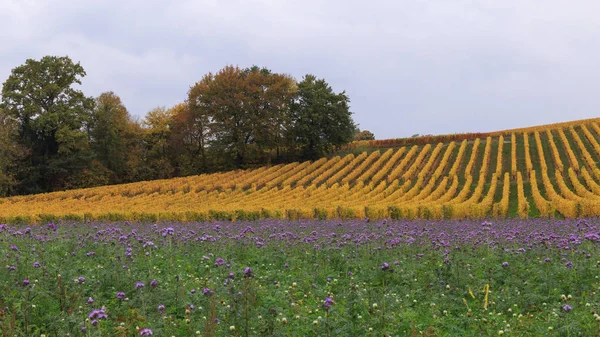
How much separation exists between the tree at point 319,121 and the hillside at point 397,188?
2.34 metres

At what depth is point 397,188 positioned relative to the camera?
3638 centimetres

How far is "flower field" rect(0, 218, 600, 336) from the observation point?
4.80 meters

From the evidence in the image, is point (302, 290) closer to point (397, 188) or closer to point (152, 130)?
point (397, 188)

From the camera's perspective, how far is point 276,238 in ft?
36.4

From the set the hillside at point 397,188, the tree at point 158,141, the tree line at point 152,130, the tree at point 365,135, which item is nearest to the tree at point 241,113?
the tree line at point 152,130

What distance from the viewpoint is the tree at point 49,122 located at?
47344mm

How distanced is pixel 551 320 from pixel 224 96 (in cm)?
4870

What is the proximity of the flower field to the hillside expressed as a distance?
44.5ft

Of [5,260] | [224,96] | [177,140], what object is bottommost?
[5,260]

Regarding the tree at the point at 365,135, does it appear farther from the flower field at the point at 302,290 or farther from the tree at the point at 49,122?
the flower field at the point at 302,290

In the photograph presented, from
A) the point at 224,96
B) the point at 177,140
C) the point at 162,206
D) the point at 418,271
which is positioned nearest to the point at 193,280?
the point at 418,271

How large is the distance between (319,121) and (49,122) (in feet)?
87.2

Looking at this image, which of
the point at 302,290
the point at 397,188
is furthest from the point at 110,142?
the point at 302,290

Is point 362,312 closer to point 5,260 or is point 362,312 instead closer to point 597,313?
point 597,313
